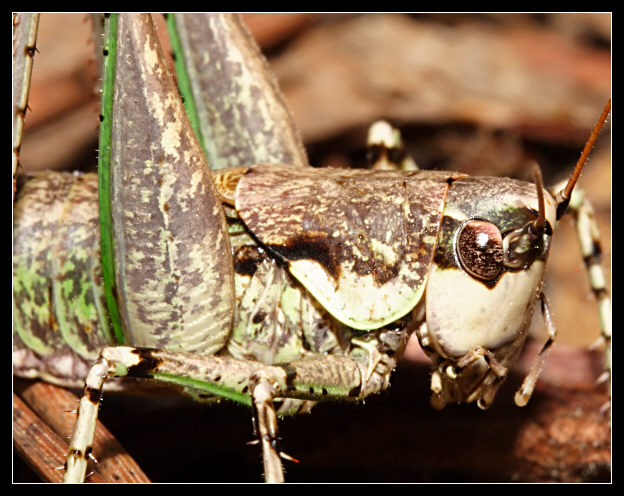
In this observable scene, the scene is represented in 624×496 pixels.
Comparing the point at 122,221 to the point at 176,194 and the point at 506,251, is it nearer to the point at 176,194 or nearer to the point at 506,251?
the point at 176,194

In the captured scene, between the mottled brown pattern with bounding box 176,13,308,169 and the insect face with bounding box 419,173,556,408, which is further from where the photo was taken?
the mottled brown pattern with bounding box 176,13,308,169

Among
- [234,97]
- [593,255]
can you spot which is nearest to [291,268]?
[234,97]

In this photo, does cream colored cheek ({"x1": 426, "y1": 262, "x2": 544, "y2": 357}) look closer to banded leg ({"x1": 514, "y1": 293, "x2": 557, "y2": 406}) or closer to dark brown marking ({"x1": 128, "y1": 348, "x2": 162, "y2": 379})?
banded leg ({"x1": 514, "y1": 293, "x2": 557, "y2": 406})

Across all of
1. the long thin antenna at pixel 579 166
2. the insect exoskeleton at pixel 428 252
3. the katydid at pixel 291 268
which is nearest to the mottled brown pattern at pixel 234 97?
the katydid at pixel 291 268

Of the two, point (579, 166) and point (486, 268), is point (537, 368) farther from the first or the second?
point (579, 166)

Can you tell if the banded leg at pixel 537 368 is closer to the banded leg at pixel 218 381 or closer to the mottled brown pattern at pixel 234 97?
the banded leg at pixel 218 381

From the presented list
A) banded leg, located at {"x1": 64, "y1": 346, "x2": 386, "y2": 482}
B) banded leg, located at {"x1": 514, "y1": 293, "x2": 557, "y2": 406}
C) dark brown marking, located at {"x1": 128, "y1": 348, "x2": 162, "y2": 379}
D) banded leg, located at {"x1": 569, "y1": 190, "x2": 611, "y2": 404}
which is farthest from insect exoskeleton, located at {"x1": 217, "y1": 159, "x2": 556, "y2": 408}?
banded leg, located at {"x1": 569, "y1": 190, "x2": 611, "y2": 404}
